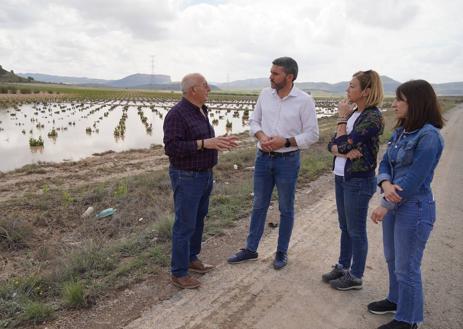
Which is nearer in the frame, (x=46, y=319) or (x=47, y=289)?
(x=46, y=319)

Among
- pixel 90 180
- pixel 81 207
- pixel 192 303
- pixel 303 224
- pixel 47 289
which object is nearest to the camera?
pixel 192 303

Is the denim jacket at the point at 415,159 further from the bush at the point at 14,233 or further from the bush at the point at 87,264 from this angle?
the bush at the point at 14,233

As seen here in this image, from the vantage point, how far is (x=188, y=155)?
3.39 metres

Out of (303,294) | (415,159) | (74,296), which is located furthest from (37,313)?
(415,159)

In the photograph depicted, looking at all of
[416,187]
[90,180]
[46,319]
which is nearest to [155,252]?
[46,319]

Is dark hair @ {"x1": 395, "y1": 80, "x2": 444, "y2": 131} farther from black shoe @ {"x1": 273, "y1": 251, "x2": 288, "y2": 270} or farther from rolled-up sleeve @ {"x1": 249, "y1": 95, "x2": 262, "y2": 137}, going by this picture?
black shoe @ {"x1": 273, "y1": 251, "x2": 288, "y2": 270}

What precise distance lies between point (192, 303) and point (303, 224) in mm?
2615

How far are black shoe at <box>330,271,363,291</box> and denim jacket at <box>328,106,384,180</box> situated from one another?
→ 1.06 m

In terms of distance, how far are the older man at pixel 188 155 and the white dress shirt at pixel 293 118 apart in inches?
22.3

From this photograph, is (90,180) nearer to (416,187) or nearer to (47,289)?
(47,289)

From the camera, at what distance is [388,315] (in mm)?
3270

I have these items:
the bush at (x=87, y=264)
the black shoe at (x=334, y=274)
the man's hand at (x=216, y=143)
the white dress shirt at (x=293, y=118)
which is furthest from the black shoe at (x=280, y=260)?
the bush at (x=87, y=264)

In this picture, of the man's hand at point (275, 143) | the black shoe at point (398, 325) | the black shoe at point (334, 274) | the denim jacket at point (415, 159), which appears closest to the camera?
the denim jacket at point (415, 159)

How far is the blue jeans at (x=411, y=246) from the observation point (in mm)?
2789
